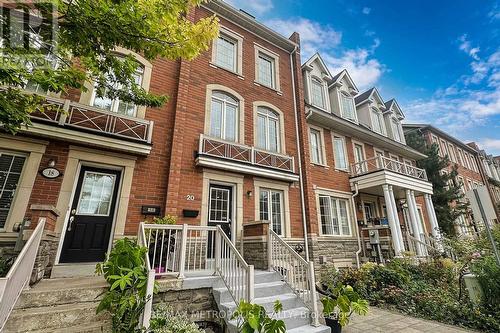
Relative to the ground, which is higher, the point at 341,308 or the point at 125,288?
the point at 125,288

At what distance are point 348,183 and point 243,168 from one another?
22.3 ft

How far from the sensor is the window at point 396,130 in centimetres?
1634

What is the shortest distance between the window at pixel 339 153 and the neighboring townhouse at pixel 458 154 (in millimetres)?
12358

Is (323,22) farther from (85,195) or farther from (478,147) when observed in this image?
(478,147)

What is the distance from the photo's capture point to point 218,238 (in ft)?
16.7

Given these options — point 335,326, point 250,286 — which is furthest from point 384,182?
point 250,286

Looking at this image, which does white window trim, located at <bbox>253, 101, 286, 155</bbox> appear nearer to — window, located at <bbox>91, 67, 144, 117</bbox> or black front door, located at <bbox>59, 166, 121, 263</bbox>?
window, located at <bbox>91, 67, 144, 117</bbox>

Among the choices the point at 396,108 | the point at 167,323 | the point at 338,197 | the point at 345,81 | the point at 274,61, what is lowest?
the point at 167,323

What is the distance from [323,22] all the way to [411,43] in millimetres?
4583

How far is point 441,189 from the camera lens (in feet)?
54.5

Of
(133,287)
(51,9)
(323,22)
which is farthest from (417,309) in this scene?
(323,22)

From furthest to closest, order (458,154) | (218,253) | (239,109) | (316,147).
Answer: (458,154)
(316,147)
(239,109)
(218,253)

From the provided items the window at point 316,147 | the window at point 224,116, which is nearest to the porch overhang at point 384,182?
the window at point 316,147

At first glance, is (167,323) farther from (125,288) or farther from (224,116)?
(224,116)
